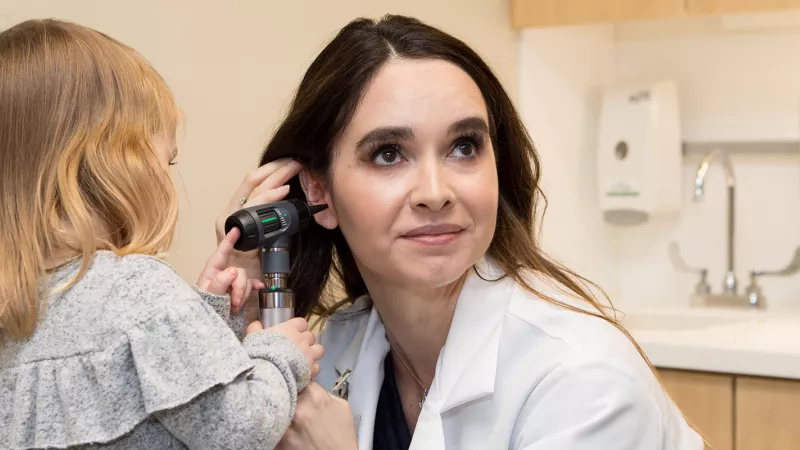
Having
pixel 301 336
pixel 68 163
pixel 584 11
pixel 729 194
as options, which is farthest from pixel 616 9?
pixel 68 163

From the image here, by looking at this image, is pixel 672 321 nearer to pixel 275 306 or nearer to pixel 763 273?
pixel 763 273

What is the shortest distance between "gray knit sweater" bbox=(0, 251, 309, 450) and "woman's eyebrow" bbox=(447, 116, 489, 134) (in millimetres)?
489

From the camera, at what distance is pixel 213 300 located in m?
1.28

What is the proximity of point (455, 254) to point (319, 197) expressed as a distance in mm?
298

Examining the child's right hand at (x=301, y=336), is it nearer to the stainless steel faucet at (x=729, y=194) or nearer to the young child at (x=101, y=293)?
the young child at (x=101, y=293)

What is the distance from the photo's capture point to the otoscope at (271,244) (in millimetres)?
1384

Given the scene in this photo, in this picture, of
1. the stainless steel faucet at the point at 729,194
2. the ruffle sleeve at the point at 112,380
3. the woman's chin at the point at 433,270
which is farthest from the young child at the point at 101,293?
the stainless steel faucet at the point at 729,194

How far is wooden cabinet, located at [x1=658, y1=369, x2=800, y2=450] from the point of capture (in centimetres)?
233

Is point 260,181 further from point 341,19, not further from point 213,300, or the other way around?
point 341,19

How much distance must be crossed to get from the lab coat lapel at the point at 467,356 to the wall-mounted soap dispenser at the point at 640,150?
1.61 meters

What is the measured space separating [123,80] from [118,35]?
449mm

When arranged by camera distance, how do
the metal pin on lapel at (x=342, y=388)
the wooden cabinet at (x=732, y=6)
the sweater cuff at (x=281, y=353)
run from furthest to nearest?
the wooden cabinet at (x=732, y=6)
the metal pin on lapel at (x=342, y=388)
the sweater cuff at (x=281, y=353)

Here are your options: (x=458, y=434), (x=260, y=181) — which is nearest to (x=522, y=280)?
(x=458, y=434)

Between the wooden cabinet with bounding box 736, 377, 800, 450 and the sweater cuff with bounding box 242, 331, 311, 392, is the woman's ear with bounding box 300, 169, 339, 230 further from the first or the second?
the wooden cabinet with bounding box 736, 377, 800, 450
